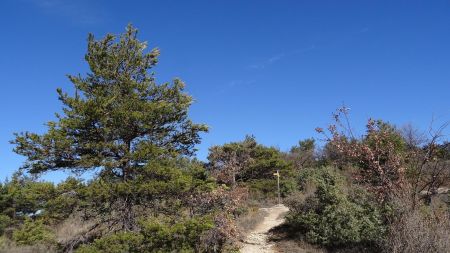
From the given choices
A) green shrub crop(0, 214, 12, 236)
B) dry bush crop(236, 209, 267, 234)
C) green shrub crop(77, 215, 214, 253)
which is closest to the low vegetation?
green shrub crop(77, 215, 214, 253)

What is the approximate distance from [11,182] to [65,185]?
18163 mm

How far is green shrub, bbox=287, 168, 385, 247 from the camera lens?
1636 centimetres

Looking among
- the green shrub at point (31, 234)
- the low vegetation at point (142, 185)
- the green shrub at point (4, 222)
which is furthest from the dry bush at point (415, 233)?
the green shrub at point (4, 222)

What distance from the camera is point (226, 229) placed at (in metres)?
16.4

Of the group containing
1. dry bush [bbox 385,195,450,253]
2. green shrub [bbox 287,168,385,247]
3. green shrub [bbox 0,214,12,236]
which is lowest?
dry bush [bbox 385,195,450,253]

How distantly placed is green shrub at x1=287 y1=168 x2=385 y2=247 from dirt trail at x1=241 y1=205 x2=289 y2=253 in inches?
67.1

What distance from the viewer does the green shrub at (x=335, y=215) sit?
16359 millimetres

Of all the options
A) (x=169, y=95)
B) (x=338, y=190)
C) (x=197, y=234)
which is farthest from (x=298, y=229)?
(x=169, y=95)

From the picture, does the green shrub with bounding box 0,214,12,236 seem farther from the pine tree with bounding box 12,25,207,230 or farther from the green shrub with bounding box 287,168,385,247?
the green shrub with bounding box 287,168,385,247

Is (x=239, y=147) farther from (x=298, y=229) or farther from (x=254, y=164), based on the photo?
(x=298, y=229)

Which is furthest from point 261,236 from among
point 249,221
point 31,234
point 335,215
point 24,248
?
point 31,234

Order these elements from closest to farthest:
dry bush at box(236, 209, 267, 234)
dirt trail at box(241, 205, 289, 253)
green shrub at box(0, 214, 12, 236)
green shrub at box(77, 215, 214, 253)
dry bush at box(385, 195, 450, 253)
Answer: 1. dry bush at box(385, 195, 450, 253)
2. green shrub at box(77, 215, 214, 253)
3. dirt trail at box(241, 205, 289, 253)
4. dry bush at box(236, 209, 267, 234)
5. green shrub at box(0, 214, 12, 236)

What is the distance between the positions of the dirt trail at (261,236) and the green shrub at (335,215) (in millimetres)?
1705

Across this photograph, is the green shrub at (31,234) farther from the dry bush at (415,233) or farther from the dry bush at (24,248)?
the dry bush at (415,233)
